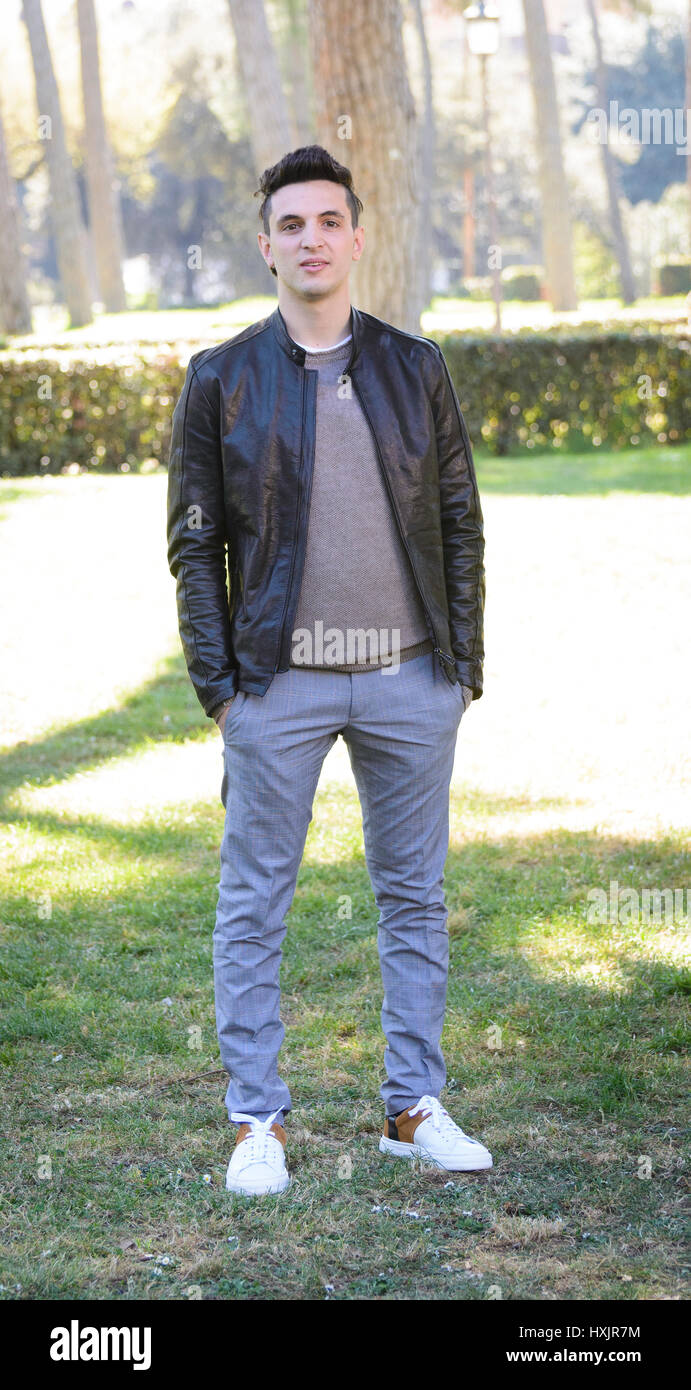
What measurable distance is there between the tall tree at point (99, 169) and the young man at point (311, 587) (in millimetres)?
35421

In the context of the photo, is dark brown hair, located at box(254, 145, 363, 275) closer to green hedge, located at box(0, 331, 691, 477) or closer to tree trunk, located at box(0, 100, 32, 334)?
green hedge, located at box(0, 331, 691, 477)

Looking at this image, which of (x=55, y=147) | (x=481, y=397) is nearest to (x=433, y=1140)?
(x=481, y=397)

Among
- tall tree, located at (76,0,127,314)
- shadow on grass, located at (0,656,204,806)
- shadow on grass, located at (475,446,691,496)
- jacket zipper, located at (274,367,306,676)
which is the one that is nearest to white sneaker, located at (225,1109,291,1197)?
jacket zipper, located at (274,367,306,676)

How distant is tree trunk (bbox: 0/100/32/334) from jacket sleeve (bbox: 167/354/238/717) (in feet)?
71.2

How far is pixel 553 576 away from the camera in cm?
993

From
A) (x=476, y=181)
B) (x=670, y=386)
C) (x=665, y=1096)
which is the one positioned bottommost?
(x=665, y=1096)

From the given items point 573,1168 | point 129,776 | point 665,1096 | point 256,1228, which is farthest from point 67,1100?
point 129,776

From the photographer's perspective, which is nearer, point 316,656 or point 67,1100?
point 316,656

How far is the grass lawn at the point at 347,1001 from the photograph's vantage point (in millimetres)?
3117

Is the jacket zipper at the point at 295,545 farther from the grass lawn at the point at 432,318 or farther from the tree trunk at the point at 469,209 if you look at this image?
the tree trunk at the point at 469,209

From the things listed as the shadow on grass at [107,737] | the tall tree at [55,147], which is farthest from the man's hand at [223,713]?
the tall tree at [55,147]

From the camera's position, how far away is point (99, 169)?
36406 millimetres

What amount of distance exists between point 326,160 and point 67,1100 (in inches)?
98.4

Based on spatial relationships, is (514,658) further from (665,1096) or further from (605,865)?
(665,1096)
